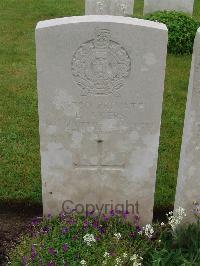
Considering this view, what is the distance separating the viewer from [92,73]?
386cm

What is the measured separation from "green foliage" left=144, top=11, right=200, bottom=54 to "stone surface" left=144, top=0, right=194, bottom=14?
54.4 inches

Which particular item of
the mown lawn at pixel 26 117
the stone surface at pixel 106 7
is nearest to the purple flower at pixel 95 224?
the mown lawn at pixel 26 117

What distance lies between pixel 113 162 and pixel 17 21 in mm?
7203

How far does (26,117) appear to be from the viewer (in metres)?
6.61

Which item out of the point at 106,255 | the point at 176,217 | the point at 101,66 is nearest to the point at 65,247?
the point at 106,255

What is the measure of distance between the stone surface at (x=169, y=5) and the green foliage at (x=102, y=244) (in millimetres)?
6932

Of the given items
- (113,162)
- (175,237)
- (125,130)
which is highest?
(125,130)

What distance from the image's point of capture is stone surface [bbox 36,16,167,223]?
372 cm

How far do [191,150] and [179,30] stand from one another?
512 centimetres

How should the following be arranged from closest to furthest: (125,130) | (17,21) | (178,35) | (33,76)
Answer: (125,130), (33,76), (178,35), (17,21)

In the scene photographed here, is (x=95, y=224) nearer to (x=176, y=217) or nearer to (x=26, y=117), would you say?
(x=176, y=217)

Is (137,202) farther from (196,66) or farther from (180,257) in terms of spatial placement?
(196,66)

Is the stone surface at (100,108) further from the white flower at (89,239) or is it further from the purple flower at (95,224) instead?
the white flower at (89,239)

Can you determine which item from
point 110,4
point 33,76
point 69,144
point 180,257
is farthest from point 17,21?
point 180,257
